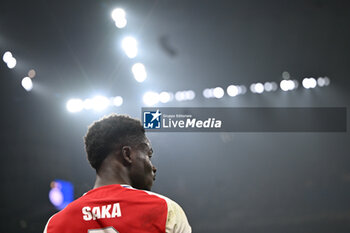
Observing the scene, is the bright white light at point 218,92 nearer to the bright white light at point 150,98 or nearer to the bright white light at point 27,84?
the bright white light at point 150,98

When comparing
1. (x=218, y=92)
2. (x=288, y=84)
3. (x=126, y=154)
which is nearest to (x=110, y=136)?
(x=126, y=154)

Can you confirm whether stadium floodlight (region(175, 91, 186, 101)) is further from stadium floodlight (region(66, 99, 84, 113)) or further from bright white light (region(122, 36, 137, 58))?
stadium floodlight (region(66, 99, 84, 113))

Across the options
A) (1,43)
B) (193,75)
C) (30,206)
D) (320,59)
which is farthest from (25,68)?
(320,59)

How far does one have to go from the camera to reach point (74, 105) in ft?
15.4

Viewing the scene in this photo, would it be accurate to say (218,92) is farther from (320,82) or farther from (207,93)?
(320,82)

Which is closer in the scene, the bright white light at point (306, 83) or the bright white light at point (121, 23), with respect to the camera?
the bright white light at point (121, 23)

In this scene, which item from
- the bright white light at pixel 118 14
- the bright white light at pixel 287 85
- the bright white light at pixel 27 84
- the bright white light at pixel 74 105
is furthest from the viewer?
the bright white light at pixel 287 85

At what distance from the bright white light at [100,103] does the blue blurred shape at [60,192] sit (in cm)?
108

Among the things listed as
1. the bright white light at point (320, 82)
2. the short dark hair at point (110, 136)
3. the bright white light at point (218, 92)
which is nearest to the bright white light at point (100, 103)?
the bright white light at point (218, 92)

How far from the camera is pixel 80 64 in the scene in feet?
15.1

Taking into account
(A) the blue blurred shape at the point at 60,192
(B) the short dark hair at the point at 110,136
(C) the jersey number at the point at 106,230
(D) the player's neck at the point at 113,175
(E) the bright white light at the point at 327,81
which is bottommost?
(C) the jersey number at the point at 106,230

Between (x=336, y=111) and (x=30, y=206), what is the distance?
448cm

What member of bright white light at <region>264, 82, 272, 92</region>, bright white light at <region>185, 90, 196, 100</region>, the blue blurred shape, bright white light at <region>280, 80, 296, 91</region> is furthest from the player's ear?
bright white light at <region>280, 80, 296, 91</region>

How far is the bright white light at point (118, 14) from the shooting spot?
438 cm
